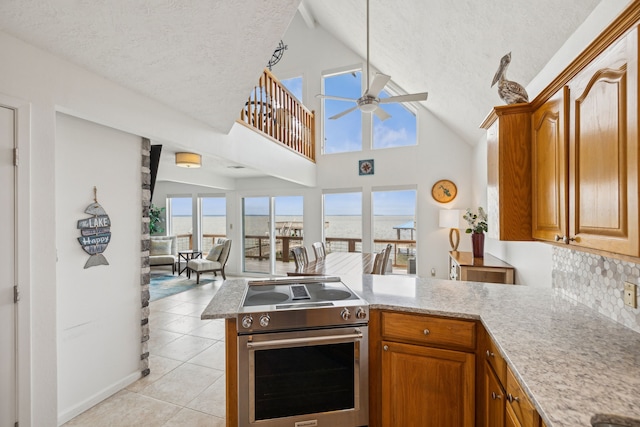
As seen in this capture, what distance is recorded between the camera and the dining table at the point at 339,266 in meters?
3.06

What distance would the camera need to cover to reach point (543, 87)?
2.25m

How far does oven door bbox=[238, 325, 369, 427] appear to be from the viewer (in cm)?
158

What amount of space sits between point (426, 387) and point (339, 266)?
6.53 feet

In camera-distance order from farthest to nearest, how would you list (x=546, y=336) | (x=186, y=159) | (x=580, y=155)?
(x=186, y=159), (x=546, y=336), (x=580, y=155)

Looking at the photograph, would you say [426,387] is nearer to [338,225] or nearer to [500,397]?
[500,397]

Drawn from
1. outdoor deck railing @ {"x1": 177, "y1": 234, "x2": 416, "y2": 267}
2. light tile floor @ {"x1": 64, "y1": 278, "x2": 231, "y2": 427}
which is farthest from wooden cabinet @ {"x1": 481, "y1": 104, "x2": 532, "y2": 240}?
outdoor deck railing @ {"x1": 177, "y1": 234, "x2": 416, "y2": 267}

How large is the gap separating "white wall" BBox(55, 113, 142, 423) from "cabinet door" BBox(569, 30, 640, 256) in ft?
9.22

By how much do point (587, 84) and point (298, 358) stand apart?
1.79 metres

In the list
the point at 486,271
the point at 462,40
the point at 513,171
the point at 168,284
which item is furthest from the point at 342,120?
the point at 168,284

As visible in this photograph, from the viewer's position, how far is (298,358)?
161 centimetres

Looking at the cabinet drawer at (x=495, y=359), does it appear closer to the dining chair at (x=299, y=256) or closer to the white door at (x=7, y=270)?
the white door at (x=7, y=270)

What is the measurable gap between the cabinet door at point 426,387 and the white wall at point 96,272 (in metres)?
2.07

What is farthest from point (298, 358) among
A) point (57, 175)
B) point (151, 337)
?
point (151, 337)

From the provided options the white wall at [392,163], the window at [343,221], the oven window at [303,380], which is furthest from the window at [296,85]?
the oven window at [303,380]
